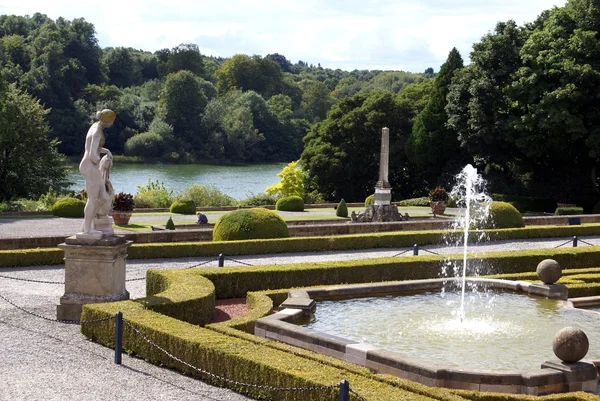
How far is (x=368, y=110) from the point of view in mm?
52531

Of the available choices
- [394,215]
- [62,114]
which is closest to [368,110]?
[394,215]

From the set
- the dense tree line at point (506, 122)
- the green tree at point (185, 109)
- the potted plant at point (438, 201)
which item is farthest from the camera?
the green tree at point (185, 109)

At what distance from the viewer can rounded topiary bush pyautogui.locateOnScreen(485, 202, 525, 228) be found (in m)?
27.3

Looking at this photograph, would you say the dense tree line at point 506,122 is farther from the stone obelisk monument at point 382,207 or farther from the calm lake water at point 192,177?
the stone obelisk monument at point 382,207

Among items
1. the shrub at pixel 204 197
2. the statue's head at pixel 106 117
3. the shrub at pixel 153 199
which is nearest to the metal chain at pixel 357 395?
the statue's head at pixel 106 117

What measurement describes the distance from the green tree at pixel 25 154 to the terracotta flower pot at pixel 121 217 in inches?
497

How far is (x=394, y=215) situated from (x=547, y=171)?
1584 cm

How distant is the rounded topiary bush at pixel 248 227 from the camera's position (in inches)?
899

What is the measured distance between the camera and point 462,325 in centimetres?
1450

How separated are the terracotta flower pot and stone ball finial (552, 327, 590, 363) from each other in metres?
21.1

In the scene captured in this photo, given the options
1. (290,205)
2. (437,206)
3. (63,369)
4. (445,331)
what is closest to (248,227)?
(445,331)

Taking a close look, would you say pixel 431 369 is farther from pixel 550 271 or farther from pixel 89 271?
pixel 550 271

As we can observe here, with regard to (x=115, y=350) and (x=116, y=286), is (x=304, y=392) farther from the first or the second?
(x=116, y=286)

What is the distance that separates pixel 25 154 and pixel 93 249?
29.5 meters
